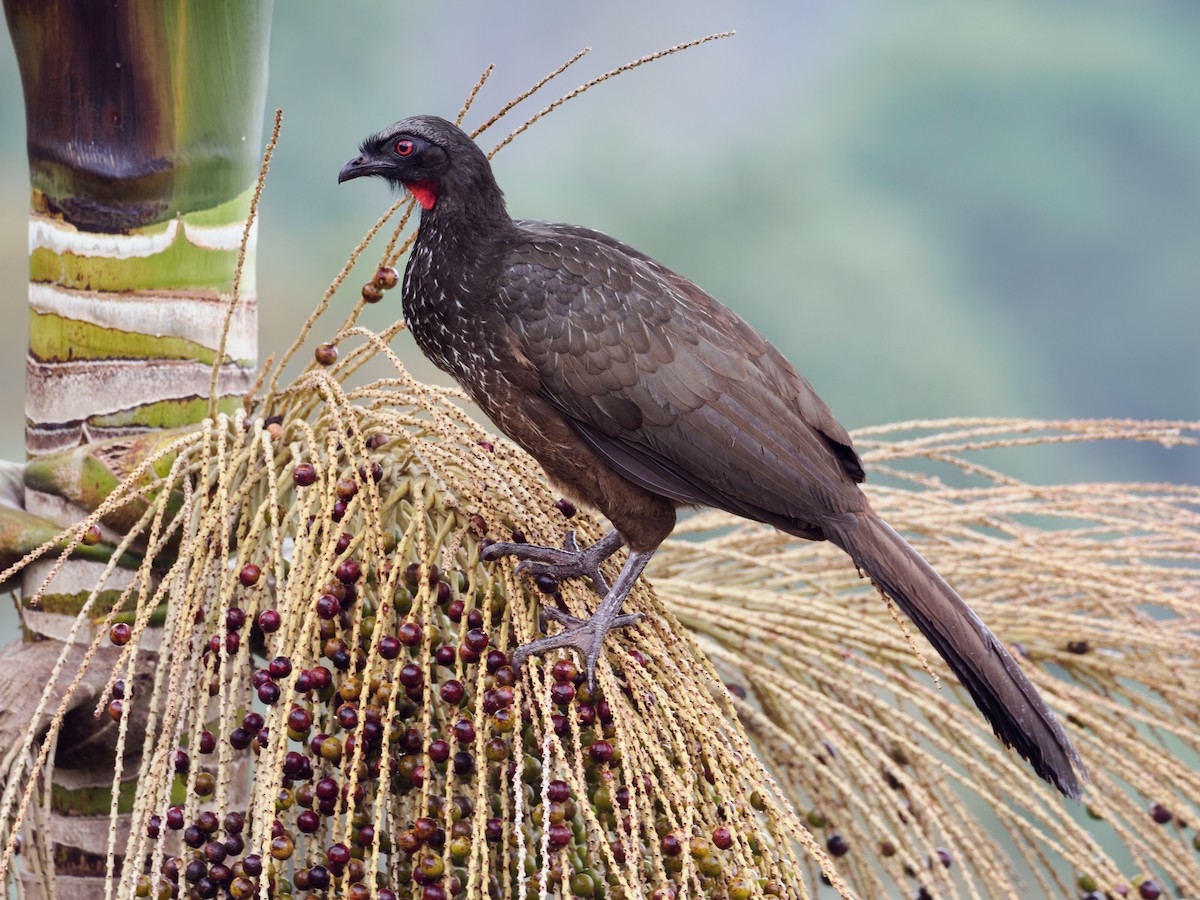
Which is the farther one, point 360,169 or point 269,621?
point 360,169

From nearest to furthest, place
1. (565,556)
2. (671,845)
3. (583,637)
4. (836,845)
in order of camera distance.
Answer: (671,845) → (583,637) → (565,556) → (836,845)

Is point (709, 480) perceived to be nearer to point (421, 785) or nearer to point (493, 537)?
point (493, 537)

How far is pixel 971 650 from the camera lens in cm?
119

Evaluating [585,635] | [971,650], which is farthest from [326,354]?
[971,650]

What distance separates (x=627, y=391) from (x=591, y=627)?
27cm

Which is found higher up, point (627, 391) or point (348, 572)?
point (627, 391)

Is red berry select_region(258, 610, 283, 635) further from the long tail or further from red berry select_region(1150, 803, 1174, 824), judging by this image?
red berry select_region(1150, 803, 1174, 824)

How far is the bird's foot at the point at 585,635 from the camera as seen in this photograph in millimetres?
1053

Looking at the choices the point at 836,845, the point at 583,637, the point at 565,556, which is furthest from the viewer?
the point at 836,845

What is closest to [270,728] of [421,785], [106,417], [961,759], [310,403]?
[421,785]

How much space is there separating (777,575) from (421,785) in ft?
2.35

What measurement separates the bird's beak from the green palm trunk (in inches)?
5.7

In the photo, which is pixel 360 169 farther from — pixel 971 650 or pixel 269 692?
pixel 971 650

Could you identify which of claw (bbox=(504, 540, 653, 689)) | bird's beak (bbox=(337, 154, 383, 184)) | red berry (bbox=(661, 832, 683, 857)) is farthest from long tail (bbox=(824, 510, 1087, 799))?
bird's beak (bbox=(337, 154, 383, 184))
